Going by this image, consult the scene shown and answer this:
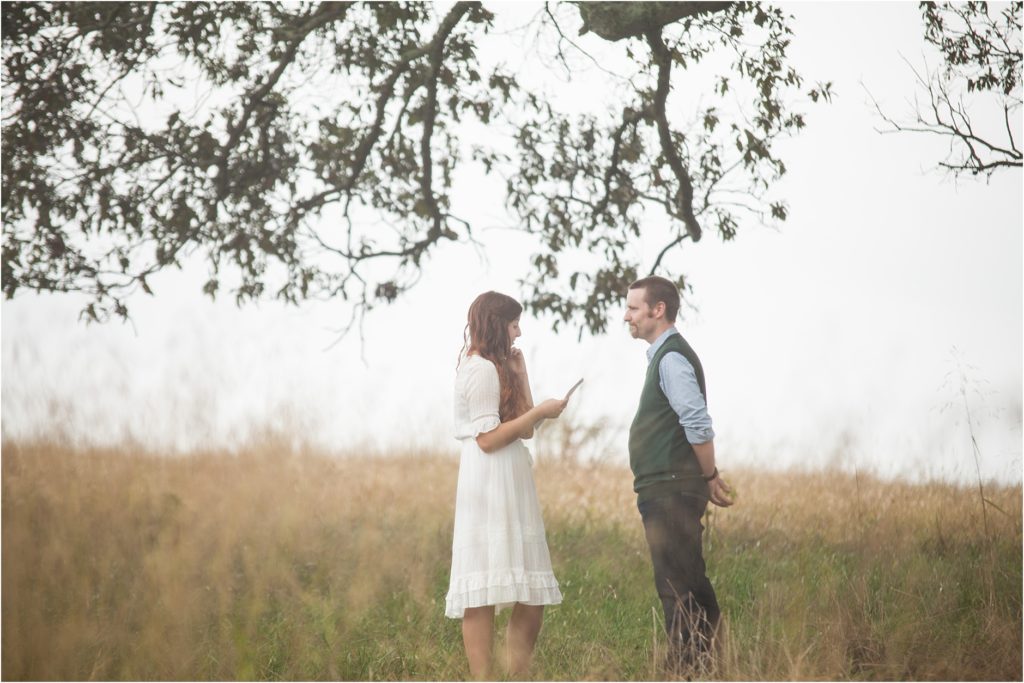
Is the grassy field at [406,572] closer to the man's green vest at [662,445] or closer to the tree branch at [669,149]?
the man's green vest at [662,445]

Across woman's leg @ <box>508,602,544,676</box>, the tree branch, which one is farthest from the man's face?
the tree branch

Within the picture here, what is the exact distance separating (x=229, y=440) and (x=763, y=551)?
449cm

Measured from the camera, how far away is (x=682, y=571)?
4.53 meters

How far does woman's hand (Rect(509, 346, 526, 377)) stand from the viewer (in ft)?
14.6

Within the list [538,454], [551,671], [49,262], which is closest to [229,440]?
[49,262]

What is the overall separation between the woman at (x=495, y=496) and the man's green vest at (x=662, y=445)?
1.61 ft

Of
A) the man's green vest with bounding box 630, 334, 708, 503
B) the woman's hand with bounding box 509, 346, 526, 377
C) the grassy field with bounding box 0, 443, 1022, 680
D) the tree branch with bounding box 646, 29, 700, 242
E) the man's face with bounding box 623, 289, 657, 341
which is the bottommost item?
the grassy field with bounding box 0, 443, 1022, 680

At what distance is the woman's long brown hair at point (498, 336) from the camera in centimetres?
441

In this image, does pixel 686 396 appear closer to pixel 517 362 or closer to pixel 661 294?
pixel 661 294

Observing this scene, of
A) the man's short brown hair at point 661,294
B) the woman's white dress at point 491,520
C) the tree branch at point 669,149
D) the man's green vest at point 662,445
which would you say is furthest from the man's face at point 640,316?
the tree branch at point 669,149

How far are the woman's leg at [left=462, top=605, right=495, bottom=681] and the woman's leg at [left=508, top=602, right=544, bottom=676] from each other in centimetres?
12

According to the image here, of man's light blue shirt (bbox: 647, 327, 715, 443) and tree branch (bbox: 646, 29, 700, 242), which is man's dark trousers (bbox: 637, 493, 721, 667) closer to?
man's light blue shirt (bbox: 647, 327, 715, 443)

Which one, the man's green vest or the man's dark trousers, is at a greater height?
the man's green vest

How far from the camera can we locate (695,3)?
714 centimetres
